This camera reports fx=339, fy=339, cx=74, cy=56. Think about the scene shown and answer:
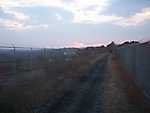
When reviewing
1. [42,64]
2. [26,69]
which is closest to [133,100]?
[26,69]

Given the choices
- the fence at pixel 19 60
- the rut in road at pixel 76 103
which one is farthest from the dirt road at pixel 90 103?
the fence at pixel 19 60

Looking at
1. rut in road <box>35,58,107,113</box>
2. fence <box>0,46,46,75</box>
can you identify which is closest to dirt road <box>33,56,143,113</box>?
rut in road <box>35,58,107,113</box>

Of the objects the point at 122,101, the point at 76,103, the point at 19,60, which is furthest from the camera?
the point at 19,60

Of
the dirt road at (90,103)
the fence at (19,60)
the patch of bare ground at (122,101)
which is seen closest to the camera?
the dirt road at (90,103)

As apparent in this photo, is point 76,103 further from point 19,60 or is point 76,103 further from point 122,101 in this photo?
point 19,60

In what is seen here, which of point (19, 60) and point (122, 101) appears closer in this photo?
point (122, 101)

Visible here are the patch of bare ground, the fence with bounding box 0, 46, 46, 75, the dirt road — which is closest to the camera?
the dirt road

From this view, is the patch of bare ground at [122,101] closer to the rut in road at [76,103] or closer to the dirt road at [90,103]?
the dirt road at [90,103]

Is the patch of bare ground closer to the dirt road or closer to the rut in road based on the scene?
the dirt road

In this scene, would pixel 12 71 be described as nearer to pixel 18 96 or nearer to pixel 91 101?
pixel 18 96

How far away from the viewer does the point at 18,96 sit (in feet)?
50.0

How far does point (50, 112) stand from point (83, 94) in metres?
4.52

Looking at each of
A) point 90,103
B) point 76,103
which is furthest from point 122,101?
point 76,103

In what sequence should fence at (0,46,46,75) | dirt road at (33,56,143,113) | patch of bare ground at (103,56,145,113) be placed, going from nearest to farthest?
dirt road at (33,56,143,113) → patch of bare ground at (103,56,145,113) → fence at (0,46,46,75)
